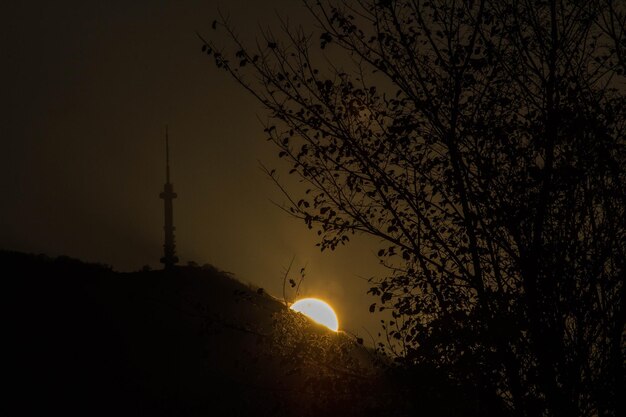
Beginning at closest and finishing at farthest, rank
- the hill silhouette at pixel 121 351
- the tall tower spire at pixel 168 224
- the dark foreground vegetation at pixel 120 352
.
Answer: the dark foreground vegetation at pixel 120 352 → the hill silhouette at pixel 121 351 → the tall tower spire at pixel 168 224

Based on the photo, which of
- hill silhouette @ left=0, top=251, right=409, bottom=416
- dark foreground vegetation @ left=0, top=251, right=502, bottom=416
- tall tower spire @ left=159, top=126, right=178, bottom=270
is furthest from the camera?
tall tower spire @ left=159, top=126, right=178, bottom=270

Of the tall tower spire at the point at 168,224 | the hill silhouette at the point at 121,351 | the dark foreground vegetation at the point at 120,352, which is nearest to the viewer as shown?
the dark foreground vegetation at the point at 120,352

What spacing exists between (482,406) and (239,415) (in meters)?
33.5

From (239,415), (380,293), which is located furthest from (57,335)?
(380,293)

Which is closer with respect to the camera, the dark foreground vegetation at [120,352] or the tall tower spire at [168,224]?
the dark foreground vegetation at [120,352]

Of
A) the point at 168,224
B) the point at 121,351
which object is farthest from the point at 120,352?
the point at 168,224

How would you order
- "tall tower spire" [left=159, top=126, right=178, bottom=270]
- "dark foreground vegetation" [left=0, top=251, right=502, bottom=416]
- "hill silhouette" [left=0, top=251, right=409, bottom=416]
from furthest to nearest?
"tall tower spire" [left=159, top=126, right=178, bottom=270] < "hill silhouette" [left=0, top=251, right=409, bottom=416] < "dark foreground vegetation" [left=0, top=251, right=502, bottom=416]

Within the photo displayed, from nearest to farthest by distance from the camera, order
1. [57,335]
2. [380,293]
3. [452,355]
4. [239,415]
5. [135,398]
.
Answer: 1. [452,355]
2. [380,293]
3. [239,415]
4. [135,398]
5. [57,335]

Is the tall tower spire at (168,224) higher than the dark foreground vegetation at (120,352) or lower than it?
higher

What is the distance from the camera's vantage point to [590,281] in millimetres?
11195

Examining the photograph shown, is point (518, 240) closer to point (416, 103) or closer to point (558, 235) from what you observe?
point (558, 235)

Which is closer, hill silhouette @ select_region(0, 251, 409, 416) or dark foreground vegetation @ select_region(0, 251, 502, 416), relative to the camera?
dark foreground vegetation @ select_region(0, 251, 502, 416)

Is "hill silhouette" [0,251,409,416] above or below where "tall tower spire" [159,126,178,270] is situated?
below

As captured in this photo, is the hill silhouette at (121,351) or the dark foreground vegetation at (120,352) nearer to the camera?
the dark foreground vegetation at (120,352)
